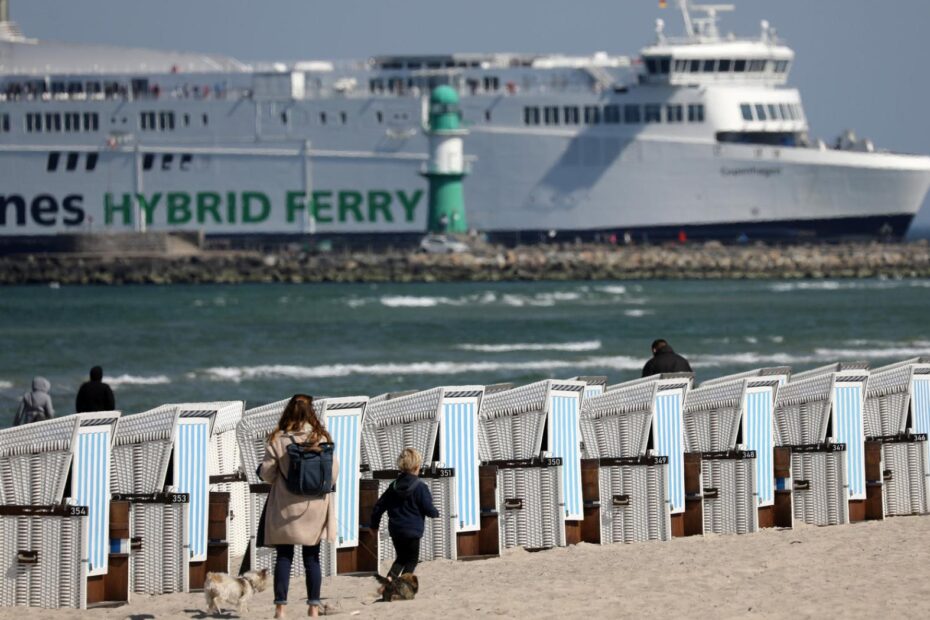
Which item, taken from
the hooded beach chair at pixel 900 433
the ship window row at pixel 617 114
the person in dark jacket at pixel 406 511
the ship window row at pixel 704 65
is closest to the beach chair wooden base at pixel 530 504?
the person in dark jacket at pixel 406 511

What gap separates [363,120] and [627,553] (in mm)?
55791

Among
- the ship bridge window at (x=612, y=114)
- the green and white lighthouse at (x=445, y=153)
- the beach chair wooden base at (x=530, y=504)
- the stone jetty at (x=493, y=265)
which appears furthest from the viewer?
the ship bridge window at (x=612, y=114)

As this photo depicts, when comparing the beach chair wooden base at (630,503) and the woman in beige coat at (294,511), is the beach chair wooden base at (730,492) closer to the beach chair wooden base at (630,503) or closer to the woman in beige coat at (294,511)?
the beach chair wooden base at (630,503)

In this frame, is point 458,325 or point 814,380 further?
point 458,325

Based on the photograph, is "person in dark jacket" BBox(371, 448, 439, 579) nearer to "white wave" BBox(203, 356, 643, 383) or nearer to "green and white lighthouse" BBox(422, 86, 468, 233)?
"white wave" BBox(203, 356, 643, 383)

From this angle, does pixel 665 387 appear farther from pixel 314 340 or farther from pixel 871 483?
pixel 314 340

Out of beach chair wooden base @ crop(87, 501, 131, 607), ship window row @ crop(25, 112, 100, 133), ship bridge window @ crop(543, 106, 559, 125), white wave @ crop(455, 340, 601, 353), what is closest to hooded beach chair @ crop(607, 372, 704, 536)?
beach chair wooden base @ crop(87, 501, 131, 607)

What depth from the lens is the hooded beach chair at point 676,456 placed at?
34.3 feet

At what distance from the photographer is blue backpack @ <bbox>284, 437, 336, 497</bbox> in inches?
330

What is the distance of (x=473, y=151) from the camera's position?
65.2 metres

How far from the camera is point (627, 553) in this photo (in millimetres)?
10031

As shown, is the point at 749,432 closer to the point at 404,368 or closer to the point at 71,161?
the point at 404,368

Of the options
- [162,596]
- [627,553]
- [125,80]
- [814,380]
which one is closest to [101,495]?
[162,596]

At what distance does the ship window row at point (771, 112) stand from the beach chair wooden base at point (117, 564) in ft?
184
